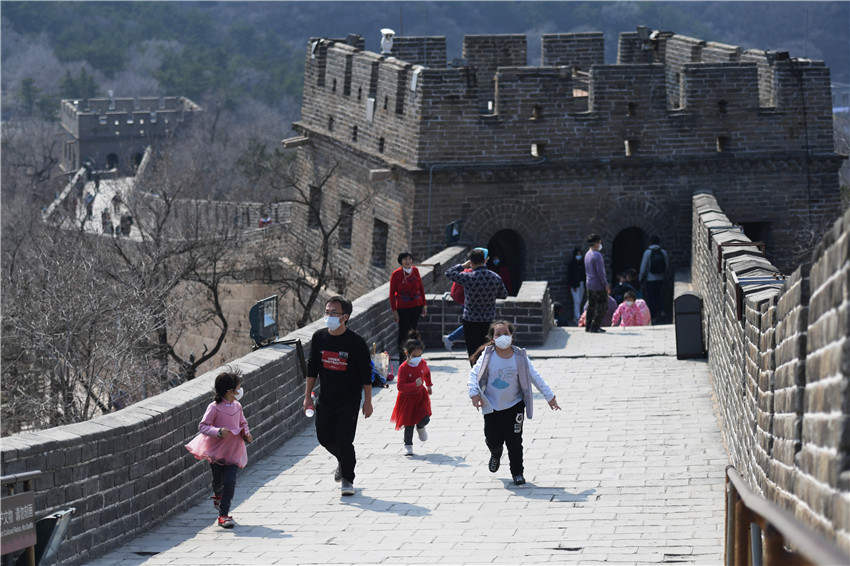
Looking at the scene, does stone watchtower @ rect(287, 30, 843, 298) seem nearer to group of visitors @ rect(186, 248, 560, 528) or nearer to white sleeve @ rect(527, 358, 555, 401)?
group of visitors @ rect(186, 248, 560, 528)

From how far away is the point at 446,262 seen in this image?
19.5 metres

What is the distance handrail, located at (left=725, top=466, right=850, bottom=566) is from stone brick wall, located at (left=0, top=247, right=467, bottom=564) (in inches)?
149

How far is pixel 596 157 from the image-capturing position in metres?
23.2

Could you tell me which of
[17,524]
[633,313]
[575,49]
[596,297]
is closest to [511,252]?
[633,313]

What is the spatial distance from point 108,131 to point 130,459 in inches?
3457

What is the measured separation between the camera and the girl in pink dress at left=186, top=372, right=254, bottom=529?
29.4ft

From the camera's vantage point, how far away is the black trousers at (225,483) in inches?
349

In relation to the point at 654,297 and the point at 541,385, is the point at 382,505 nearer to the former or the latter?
the point at 541,385

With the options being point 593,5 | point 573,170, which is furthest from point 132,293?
point 593,5

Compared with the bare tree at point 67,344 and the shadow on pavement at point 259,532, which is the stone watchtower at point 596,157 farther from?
the shadow on pavement at point 259,532

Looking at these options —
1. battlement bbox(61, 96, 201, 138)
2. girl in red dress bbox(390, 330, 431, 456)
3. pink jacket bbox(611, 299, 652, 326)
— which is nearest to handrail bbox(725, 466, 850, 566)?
girl in red dress bbox(390, 330, 431, 456)

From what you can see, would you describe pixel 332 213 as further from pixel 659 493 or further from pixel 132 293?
pixel 659 493

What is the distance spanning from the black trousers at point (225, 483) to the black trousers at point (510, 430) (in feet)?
5.99

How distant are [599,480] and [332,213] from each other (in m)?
18.3
